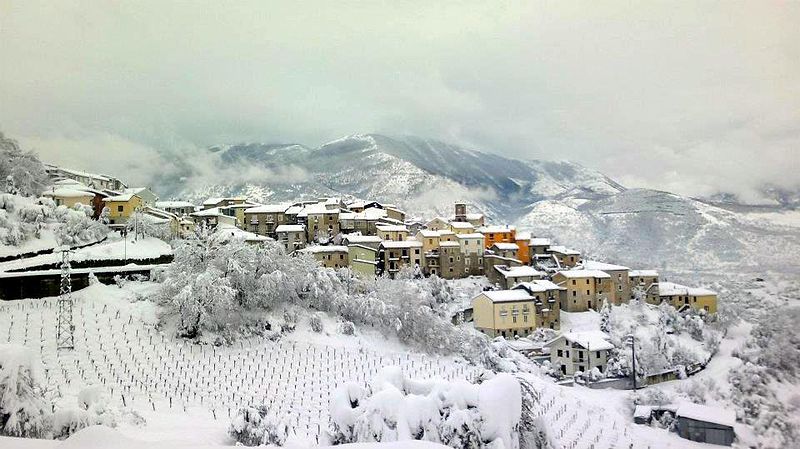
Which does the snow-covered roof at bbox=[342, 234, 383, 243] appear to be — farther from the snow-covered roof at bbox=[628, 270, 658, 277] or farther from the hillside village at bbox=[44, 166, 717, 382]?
the snow-covered roof at bbox=[628, 270, 658, 277]

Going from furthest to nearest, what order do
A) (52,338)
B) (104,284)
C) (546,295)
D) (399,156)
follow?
(399,156) → (546,295) → (104,284) → (52,338)

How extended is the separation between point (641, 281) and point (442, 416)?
12.5 meters

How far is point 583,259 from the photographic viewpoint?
56.9ft

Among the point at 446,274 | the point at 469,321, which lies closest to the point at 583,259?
the point at 446,274

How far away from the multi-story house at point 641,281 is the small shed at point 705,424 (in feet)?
26.5

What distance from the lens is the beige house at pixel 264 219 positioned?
19.8m

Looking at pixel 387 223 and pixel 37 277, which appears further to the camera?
pixel 387 223

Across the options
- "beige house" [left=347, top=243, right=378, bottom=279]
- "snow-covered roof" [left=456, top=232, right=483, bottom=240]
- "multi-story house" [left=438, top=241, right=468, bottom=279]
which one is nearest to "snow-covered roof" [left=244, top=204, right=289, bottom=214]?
"beige house" [left=347, top=243, right=378, bottom=279]

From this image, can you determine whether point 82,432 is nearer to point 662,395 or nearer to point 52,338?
point 52,338

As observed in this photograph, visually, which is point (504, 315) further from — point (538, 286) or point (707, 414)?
point (707, 414)

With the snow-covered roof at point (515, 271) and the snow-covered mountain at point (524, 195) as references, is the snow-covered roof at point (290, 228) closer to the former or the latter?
the snow-covered mountain at point (524, 195)

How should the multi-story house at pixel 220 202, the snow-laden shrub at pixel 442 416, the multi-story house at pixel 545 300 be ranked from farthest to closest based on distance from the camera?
the multi-story house at pixel 220 202
the multi-story house at pixel 545 300
the snow-laden shrub at pixel 442 416

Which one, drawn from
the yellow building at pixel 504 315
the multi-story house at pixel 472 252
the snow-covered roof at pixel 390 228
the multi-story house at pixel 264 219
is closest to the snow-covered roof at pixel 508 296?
the yellow building at pixel 504 315

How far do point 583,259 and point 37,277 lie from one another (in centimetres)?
1554
